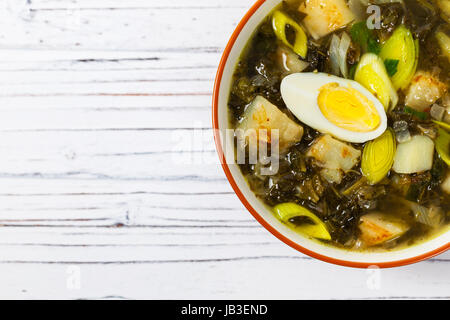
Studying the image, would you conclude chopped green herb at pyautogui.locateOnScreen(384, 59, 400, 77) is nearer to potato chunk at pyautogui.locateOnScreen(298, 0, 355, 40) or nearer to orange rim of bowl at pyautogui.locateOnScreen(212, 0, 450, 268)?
potato chunk at pyautogui.locateOnScreen(298, 0, 355, 40)

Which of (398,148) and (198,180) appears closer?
(398,148)

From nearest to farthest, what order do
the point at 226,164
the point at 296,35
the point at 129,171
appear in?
the point at 226,164, the point at 296,35, the point at 129,171

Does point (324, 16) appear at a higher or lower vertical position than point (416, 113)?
higher

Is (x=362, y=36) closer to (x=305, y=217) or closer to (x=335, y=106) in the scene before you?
(x=335, y=106)

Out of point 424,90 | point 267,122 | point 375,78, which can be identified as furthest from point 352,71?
point 267,122

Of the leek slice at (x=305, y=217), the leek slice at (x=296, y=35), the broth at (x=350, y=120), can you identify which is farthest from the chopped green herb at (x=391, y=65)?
the leek slice at (x=305, y=217)
